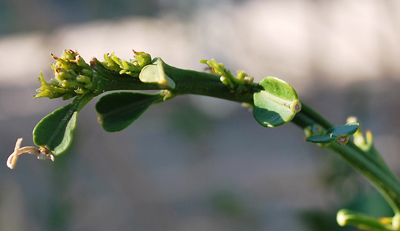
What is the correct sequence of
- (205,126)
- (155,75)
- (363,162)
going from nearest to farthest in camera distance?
(155,75)
(363,162)
(205,126)

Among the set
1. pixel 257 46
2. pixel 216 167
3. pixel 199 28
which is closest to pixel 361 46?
pixel 257 46

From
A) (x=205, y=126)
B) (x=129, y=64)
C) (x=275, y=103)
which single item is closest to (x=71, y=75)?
(x=129, y=64)

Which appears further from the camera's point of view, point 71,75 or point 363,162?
point 363,162

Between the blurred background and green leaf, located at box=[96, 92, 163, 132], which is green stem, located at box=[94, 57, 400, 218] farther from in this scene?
the blurred background

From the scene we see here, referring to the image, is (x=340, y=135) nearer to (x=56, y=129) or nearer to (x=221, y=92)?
(x=221, y=92)

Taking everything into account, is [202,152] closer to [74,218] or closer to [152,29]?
[74,218]

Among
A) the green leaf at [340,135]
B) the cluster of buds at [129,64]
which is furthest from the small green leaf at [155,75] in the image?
the green leaf at [340,135]

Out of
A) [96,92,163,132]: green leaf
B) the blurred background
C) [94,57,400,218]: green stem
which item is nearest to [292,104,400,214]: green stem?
[94,57,400,218]: green stem
